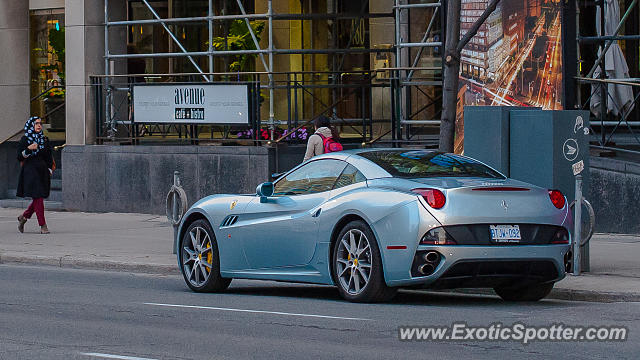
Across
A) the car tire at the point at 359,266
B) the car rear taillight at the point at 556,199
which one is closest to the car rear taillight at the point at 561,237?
the car rear taillight at the point at 556,199

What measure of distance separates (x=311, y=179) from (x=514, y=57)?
310 inches

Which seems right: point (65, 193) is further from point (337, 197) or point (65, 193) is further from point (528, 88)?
point (337, 197)

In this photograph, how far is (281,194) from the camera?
12047mm

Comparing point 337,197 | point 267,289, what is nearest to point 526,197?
point 337,197

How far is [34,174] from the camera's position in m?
20.1

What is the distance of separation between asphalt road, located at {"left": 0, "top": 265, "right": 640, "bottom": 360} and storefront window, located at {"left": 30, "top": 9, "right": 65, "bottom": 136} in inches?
638

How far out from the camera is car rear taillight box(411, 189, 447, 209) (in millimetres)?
10320

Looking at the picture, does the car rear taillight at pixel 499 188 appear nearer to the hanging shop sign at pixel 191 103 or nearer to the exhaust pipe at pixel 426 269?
the exhaust pipe at pixel 426 269

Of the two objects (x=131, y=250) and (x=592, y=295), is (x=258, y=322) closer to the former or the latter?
(x=592, y=295)

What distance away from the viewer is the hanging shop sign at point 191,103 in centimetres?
2212

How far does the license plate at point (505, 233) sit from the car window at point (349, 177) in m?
1.43

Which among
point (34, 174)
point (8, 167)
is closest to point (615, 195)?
point (34, 174)

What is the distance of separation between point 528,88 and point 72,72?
1019cm

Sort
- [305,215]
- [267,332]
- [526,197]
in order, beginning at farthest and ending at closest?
[305,215]
[526,197]
[267,332]
